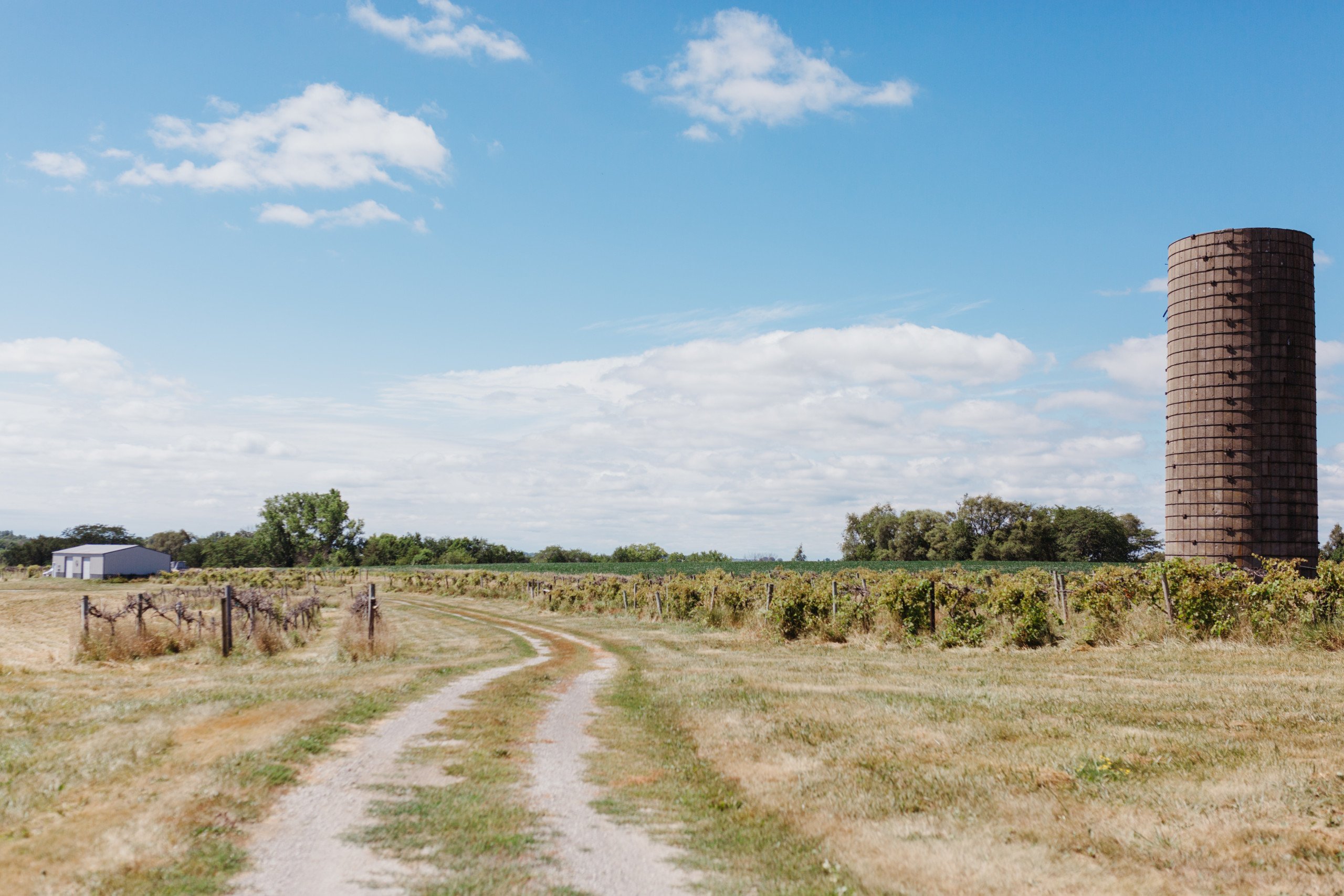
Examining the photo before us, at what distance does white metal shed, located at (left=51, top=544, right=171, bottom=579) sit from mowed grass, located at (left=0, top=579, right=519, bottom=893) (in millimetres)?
101688

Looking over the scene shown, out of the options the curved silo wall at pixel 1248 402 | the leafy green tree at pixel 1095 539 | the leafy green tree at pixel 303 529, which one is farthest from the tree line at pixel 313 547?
the curved silo wall at pixel 1248 402

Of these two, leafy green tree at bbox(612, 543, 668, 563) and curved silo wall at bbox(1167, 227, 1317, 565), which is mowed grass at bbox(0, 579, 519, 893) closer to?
curved silo wall at bbox(1167, 227, 1317, 565)

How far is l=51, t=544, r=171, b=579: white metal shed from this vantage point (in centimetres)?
11012

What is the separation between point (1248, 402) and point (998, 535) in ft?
251

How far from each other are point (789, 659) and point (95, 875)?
59.3 feet

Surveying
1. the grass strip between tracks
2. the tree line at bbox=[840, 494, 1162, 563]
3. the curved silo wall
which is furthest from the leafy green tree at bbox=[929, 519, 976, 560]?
the grass strip between tracks

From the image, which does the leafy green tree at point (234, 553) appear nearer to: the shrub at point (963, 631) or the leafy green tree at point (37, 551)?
the leafy green tree at point (37, 551)

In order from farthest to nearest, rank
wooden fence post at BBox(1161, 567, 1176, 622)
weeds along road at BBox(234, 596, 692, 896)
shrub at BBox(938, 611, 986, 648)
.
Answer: shrub at BBox(938, 611, 986, 648)
wooden fence post at BBox(1161, 567, 1176, 622)
weeds along road at BBox(234, 596, 692, 896)

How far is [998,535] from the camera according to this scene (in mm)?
101875

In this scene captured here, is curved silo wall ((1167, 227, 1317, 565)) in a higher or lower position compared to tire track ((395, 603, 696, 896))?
higher

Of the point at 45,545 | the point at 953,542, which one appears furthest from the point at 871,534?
the point at 45,545

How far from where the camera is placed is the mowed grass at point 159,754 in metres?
7.41

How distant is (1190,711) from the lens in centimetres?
1312

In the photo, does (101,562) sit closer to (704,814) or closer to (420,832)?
(420,832)
